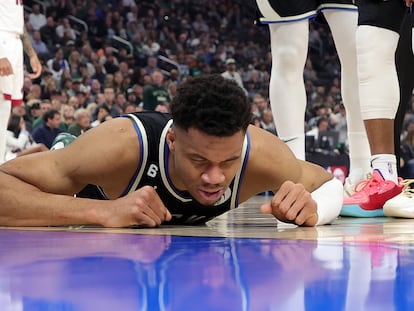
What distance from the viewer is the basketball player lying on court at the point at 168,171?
76.9 inches

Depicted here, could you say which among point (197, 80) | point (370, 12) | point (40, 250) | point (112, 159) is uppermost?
point (370, 12)

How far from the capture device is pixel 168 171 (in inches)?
86.8

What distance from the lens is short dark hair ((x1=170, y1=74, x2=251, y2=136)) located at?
1.93 metres

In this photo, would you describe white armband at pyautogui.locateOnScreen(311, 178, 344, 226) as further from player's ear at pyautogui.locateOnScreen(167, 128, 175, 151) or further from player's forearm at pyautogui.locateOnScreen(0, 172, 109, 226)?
player's forearm at pyautogui.locateOnScreen(0, 172, 109, 226)

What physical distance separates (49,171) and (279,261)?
0.99 meters

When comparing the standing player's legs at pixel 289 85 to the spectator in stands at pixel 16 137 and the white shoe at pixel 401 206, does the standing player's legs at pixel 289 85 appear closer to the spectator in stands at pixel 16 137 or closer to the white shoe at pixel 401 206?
the white shoe at pixel 401 206

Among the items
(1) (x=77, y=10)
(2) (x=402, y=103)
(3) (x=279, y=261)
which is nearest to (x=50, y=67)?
(1) (x=77, y=10)

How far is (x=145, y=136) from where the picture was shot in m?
2.22

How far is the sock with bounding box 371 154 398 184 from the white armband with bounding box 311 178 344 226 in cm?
54

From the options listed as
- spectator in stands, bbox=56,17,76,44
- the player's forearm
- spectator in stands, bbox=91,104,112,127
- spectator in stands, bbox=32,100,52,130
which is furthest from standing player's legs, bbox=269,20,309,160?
spectator in stands, bbox=56,17,76,44

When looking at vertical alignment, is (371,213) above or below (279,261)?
below

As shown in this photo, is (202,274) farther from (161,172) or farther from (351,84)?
(351,84)

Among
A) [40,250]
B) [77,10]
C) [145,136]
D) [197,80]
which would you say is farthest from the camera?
[77,10]

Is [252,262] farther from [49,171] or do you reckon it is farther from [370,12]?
[370,12]
